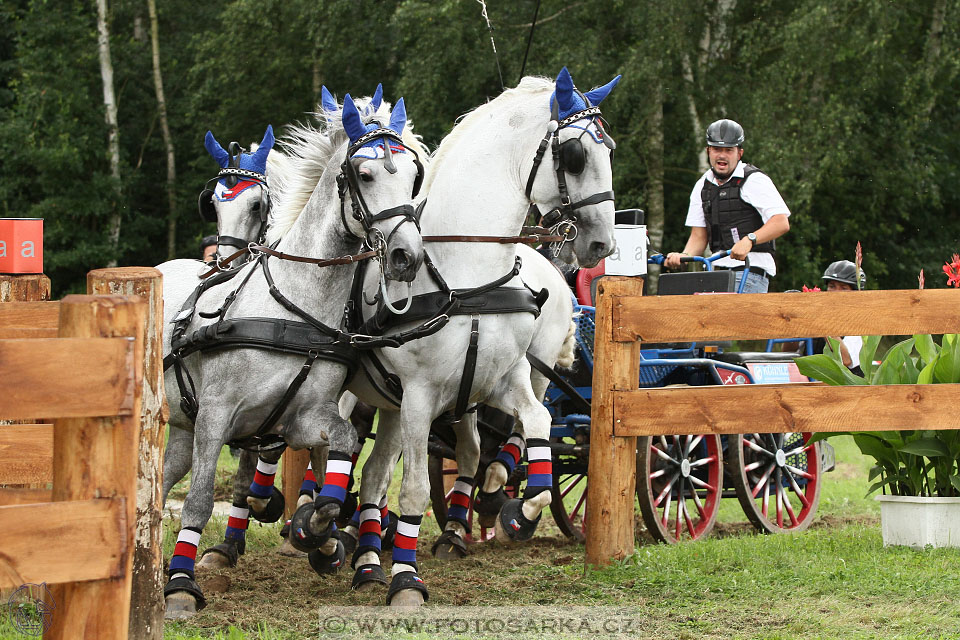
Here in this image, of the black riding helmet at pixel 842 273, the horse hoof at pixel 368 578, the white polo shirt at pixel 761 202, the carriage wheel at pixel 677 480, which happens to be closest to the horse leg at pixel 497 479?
the horse hoof at pixel 368 578

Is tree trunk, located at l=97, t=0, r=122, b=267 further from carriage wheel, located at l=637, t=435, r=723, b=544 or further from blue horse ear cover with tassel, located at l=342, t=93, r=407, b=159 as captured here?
blue horse ear cover with tassel, located at l=342, t=93, r=407, b=159

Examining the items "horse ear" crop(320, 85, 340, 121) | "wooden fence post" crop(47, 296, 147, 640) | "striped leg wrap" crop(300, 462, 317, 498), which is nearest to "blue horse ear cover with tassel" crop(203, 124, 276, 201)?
"horse ear" crop(320, 85, 340, 121)

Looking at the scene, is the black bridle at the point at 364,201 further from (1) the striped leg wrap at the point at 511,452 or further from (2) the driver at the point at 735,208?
(2) the driver at the point at 735,208

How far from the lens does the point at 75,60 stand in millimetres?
22594

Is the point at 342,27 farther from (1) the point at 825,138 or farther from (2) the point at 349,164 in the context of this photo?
(2) the point at 349,164

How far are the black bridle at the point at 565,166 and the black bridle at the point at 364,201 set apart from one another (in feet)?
2.11

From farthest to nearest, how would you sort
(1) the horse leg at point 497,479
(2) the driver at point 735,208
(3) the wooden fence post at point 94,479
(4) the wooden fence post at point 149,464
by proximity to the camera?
(2) the driver at point 735,208 < (1) the horse leg at point 497,479 < (4) the wooden fence post at point 149,464 < (3) the wooden fence post at point 94,479

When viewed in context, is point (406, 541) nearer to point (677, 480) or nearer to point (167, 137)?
point (677, 480)

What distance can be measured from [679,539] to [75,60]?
20186 mm

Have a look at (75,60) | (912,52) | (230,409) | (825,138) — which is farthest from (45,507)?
(75,60)

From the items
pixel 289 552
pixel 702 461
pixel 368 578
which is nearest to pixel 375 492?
pixel 368 578

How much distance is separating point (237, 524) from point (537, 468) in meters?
1.81

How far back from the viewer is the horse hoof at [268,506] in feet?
18.4

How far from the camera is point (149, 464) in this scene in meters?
3.50
